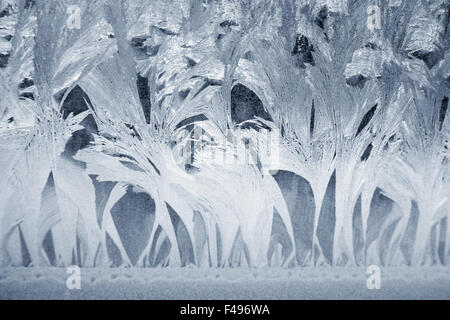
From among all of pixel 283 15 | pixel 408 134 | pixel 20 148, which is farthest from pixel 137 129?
pixel 408 134

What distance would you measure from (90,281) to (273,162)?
800 mm

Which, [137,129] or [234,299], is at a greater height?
[137,129]

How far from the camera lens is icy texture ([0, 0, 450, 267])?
1.25m

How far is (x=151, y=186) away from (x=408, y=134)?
0.97m

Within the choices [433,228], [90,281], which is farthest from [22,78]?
[433,228]

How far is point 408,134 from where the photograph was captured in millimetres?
1295

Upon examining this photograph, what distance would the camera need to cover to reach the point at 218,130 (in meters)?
1.27

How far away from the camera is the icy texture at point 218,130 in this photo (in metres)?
1.25

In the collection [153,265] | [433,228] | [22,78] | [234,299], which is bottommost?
[234,299]

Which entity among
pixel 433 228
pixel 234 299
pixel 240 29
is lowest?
pixel 234 299

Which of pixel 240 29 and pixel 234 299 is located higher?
pixel 240 29

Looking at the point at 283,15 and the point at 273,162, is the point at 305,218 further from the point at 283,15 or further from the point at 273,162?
the point at 283,15

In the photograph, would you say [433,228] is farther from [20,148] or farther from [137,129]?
[20,148]

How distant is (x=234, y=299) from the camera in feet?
4.23
